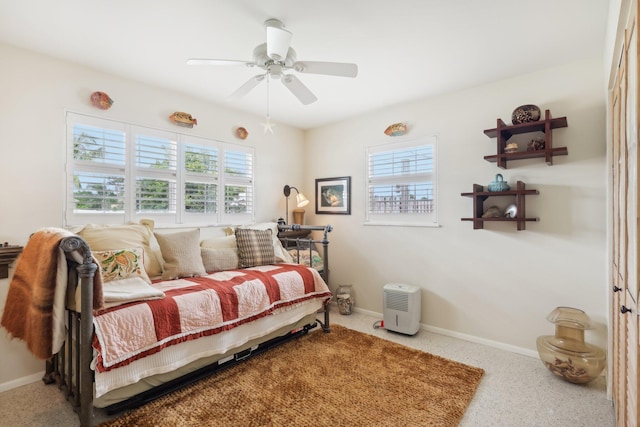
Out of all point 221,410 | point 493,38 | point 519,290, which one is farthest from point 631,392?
point 493,38

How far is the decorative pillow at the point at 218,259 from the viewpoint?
2898mm

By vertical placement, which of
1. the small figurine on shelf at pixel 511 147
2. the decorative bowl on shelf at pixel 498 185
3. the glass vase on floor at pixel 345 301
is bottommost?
the glass vase on floor at pixel 345 301

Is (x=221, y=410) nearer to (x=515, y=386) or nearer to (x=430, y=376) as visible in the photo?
(x=430, y=376)

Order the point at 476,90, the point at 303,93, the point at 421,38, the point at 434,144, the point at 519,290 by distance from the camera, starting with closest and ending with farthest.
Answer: the point at 421,38, the point at 303,93, the point at 519,290, the point at 476,90, the point at 434,144

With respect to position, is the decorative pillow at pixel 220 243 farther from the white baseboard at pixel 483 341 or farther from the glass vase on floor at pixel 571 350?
the glass vase on floor at pixel 571 350

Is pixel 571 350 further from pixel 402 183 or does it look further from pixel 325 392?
pixel 402 183

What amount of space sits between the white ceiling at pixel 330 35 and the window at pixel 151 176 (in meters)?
0.47

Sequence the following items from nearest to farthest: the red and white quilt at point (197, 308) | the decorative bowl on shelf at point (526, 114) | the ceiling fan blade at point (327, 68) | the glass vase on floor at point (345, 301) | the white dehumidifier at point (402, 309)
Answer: the red and white quilt at point (197, 308)
the ceiling fan blade at point (327, 68)
the decorative bowl on shelf at point (526, 114)
the white dehumidifier at point (402, 309)
the glass vase on floor at point (345, 301)

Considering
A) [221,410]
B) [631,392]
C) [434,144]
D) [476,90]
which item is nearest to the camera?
[631,392]

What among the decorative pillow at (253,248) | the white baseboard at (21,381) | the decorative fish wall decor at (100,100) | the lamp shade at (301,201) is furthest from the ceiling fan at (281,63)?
the white baseboard at (21,381)

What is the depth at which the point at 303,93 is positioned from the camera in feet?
7.63

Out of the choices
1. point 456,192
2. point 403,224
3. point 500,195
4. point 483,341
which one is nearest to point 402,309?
point 483,341

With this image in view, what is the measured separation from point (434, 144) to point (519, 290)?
161 cm

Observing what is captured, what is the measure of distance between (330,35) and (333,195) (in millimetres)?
2265
